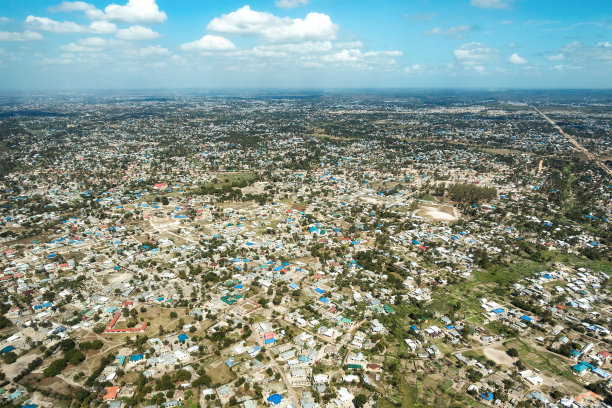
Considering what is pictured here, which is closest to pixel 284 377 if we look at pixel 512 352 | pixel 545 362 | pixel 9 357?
pixel 512 352

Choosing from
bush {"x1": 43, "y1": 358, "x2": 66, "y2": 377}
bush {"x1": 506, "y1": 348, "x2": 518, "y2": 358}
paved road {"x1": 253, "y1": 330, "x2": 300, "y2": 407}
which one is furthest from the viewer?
bush {"x1": 506, "y1": 348, "x2": 518, "y2": 358}

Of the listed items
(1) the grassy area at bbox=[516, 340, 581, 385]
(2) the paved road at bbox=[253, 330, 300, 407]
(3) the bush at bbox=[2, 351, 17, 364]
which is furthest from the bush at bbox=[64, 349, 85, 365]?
(1) the grassy area at bbox=[516, 340, 581, 385]

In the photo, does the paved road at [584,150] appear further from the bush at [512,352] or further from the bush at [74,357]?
the bush at [74,357]

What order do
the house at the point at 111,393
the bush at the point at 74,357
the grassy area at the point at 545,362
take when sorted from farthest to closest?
the grassy area at the point at 545,362
the bush at the point at 74,357
the house at the point at 111,393

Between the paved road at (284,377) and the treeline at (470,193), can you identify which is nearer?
the paved road at (284,377)

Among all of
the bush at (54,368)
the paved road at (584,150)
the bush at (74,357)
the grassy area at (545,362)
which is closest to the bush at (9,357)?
the bush at (54,368)

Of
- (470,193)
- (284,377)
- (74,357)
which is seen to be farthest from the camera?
(470,193)

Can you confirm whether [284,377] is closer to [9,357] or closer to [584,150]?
[9,357]

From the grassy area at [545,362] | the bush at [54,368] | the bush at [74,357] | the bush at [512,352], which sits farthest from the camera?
the bush at [512,352]

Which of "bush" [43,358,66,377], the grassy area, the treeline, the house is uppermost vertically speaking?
the treeline

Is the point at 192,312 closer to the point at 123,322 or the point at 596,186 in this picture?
the point at 123,322

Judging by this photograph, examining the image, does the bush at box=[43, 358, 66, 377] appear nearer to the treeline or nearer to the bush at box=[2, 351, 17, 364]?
the bush at box=[2, 351, 17, 364]

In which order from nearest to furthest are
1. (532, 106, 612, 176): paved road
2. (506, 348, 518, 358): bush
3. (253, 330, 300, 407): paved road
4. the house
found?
the house
(253, 330, 300, 407): paved road
(506, 348, 518, 358): bush
(532, 106, 612, 176): paved road

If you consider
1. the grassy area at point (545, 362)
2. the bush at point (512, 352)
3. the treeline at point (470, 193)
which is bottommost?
the grassy area at point (545, 362)
